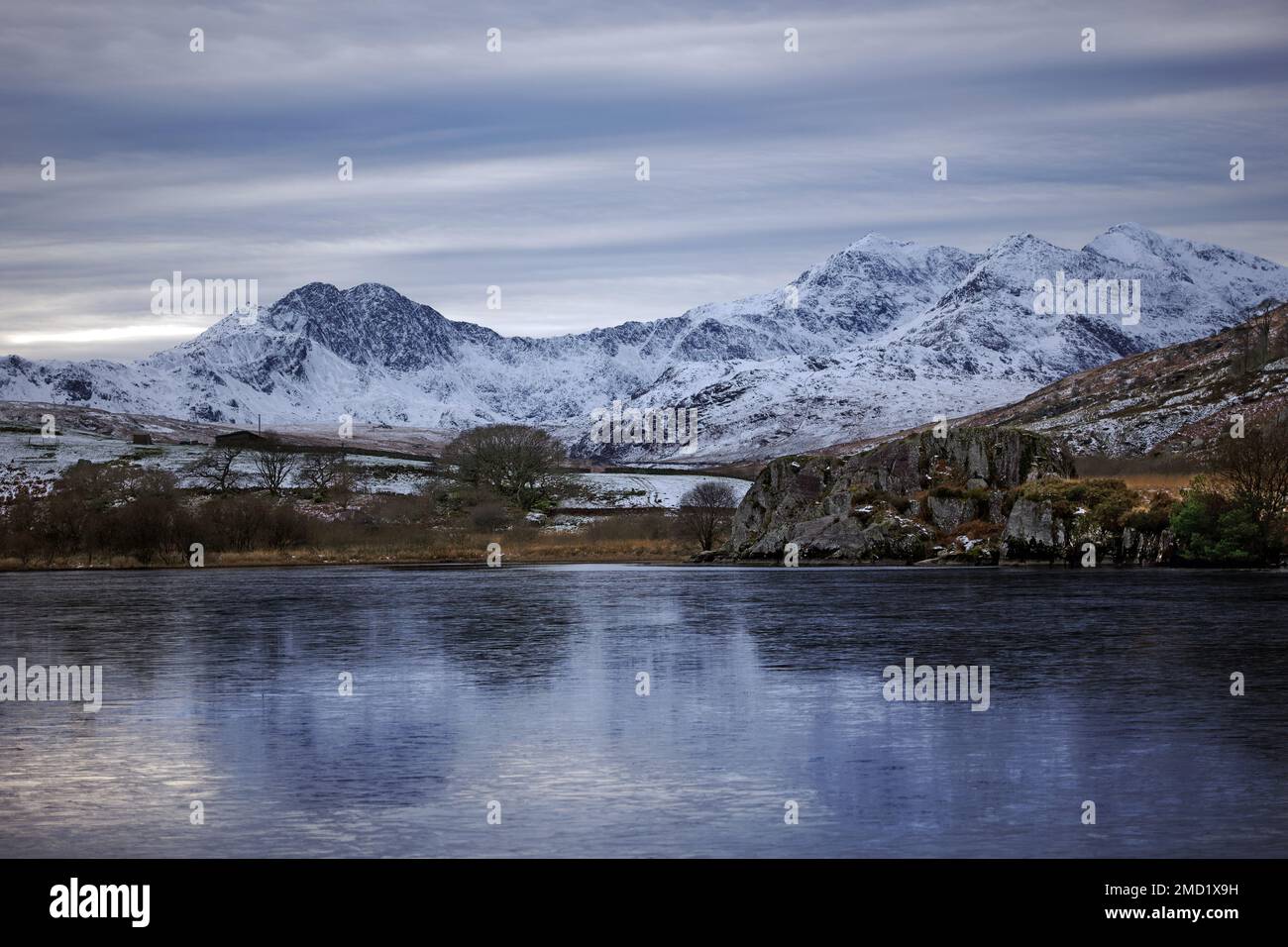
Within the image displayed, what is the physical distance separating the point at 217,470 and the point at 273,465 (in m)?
12.4

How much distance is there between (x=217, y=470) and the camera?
154 meters

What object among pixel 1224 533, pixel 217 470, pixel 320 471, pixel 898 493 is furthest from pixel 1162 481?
pixel 217 470

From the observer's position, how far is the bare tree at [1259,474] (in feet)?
230

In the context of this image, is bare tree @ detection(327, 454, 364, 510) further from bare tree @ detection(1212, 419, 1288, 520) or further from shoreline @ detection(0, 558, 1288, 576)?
bare tree @ detection(1212, 419, 1288, 520)

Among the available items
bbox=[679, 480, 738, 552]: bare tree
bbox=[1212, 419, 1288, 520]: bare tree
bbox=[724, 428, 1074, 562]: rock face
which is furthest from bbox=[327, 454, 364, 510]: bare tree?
bbox=[1212, 419, 1288, 520]: bare tree

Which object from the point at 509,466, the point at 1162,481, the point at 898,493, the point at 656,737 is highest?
the point at 509,466

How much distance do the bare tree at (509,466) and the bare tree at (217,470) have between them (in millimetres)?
23228

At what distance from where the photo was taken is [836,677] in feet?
100

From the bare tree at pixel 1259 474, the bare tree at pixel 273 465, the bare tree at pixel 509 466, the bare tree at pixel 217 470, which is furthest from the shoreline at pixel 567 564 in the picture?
the bare tree at pixel 217 470

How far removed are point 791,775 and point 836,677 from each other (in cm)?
1081

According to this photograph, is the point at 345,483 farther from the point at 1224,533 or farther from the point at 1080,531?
the point at 1224,533

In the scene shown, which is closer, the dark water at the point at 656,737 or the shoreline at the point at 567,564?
the dark water at the point at 656,737

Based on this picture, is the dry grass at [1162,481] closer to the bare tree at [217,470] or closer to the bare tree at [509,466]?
the bare tree at [509,466]
